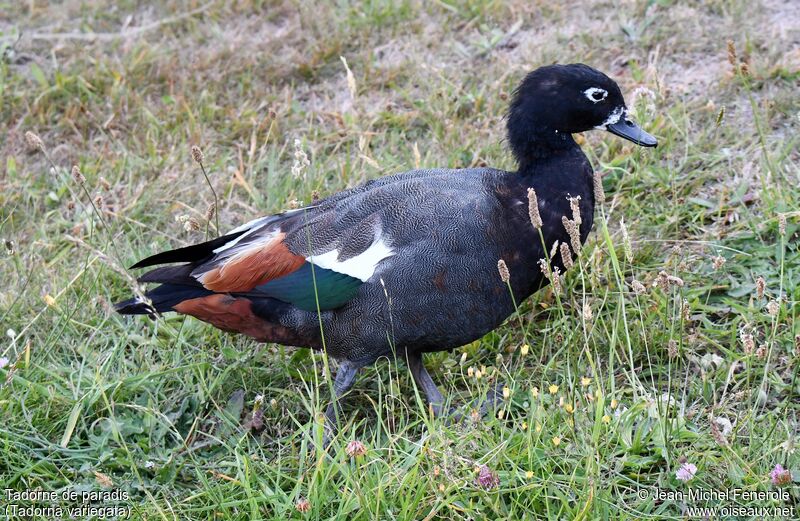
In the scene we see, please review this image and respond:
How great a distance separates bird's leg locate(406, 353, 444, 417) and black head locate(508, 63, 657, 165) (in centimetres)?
97

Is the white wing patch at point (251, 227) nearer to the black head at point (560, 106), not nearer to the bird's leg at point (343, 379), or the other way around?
the bird's leg at point (343, 379)

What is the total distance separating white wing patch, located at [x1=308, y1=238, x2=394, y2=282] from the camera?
3.64 metres

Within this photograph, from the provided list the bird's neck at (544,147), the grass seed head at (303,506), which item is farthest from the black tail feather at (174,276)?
the bird's neck at (544,147)

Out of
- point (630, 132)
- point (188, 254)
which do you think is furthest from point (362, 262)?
point (630, 132)

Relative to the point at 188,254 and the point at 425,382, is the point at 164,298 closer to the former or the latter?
the point at 188,254

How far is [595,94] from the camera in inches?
156

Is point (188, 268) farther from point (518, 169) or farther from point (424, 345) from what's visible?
point (518, 169)

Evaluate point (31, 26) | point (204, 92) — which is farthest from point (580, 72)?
point (31, 26)

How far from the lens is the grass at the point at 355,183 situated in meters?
3.15

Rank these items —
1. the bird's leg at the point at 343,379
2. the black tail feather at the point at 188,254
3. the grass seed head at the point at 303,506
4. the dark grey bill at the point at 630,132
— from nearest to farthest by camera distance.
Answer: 1. the grass seed head at the point at 303,506
2. the bird's leg at the point at 343,379
3. the black tail feather at the point at 188,254
4. the dark grey bill at the point at 630,132

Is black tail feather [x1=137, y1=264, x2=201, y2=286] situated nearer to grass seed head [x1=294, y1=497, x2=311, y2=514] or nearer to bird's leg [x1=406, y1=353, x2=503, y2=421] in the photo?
bird's leg [x1=406, y1=353, x2=503, y2=421]

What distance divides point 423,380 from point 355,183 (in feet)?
4.67

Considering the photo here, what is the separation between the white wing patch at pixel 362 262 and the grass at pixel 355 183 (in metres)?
0.42

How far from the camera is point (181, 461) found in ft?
11.8
